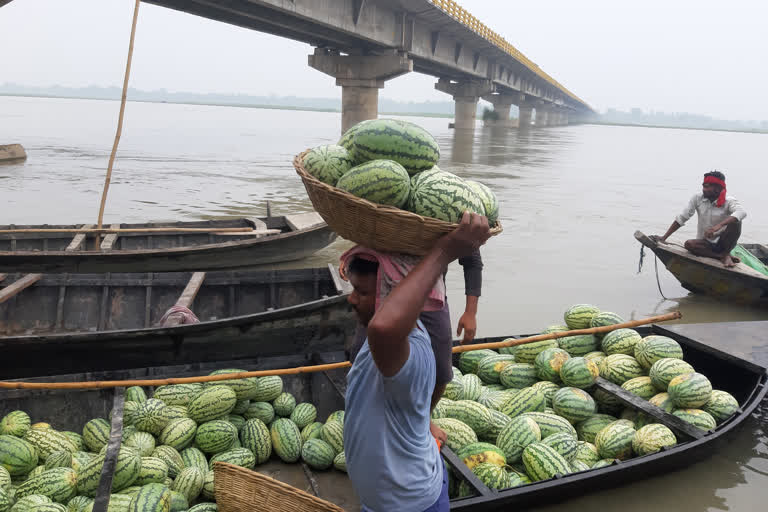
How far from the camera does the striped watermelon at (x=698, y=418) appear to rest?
4719mm

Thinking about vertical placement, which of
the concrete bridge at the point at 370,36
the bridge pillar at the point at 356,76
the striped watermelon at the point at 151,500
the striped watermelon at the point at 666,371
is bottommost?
the striped watermelon at the point at 151,500

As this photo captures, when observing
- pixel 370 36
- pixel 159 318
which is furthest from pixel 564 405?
pixel 370 36

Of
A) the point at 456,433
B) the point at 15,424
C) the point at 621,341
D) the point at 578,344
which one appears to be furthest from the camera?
the point at 578,344

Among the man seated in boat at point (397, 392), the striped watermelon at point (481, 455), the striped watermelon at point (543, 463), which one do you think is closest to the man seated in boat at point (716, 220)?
the striped watermelon at point (543, 463)

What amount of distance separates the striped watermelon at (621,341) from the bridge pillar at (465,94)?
49.9 meters

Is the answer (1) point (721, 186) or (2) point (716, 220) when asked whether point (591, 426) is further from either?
(2) point (716, 220)

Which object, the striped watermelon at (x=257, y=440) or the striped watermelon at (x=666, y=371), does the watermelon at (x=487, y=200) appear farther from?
the striped watermelon at (x=666, y=371)

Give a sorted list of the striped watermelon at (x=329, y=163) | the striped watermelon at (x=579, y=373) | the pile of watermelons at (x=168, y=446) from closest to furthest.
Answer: the striped watermelon at (x=329, y=163) < the pile of watermelons at (x=168, y=446) < the striped watermelon at (x=579, y=373)

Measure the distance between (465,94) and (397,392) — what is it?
55478 mm

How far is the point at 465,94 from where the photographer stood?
5469 cm

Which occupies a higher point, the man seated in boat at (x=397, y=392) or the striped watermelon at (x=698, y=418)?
the man seated in boat at (x=397, y=392)

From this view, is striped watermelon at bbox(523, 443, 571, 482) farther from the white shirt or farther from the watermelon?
the white shirt

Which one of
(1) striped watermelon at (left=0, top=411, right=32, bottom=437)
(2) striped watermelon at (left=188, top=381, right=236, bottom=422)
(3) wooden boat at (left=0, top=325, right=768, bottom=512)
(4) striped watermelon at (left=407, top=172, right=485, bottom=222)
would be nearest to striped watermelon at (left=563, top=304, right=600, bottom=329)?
(3) wooden boat at (left=0, top=325, right=768, bottom=512)

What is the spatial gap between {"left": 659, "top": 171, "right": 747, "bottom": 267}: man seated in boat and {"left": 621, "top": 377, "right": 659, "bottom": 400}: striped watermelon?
5.13m
